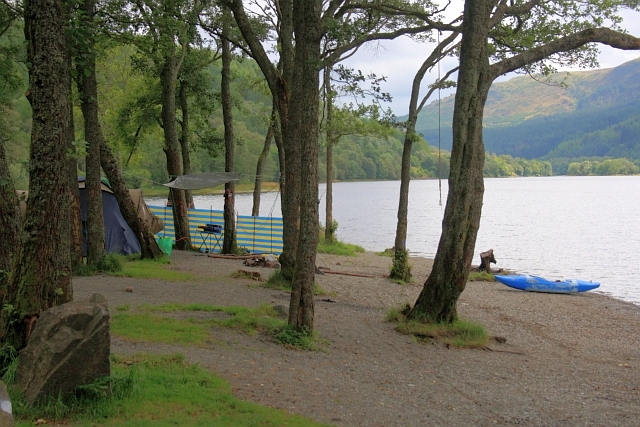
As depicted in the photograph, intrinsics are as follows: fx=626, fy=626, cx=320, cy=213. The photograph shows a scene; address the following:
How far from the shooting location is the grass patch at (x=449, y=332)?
8969mm

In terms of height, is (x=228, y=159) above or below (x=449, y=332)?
above

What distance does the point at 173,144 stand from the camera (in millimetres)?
17938

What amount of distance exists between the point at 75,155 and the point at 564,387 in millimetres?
5864

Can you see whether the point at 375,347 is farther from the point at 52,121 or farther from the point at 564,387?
the point at 52,121

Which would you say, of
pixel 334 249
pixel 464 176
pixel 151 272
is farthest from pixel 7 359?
pixel 334 249

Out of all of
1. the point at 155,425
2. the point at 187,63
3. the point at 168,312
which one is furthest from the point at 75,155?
the point at 187,63

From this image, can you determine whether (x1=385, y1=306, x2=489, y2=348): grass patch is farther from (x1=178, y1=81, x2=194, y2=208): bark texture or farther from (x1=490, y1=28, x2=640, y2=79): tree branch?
(x1=178, y1=81, x2=194, y2=208): bark texture

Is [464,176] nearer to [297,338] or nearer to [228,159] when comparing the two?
[297,338]

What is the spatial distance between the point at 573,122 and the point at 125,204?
6944 inches

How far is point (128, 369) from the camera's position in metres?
5.45

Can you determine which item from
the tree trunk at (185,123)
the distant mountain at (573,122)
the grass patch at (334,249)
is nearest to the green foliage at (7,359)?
the tree trunk at (185,123)

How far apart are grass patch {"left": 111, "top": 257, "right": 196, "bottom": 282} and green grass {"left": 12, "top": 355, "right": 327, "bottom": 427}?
6.65 metres

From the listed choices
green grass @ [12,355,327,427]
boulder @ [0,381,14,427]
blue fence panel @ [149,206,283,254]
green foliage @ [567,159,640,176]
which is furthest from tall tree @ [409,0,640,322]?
green foliage @ [567,159,640,176]

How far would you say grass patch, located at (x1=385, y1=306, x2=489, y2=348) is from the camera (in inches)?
353
